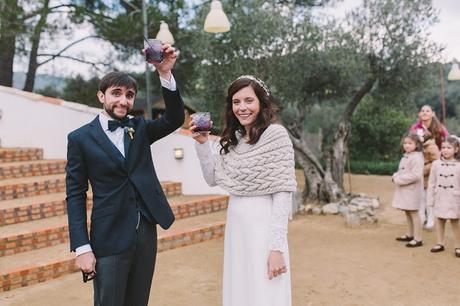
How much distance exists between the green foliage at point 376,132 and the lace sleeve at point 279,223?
13.1 m

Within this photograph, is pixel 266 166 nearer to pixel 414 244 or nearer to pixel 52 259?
pixel 52 259

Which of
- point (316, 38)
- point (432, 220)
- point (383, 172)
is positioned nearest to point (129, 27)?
point (316, 38)

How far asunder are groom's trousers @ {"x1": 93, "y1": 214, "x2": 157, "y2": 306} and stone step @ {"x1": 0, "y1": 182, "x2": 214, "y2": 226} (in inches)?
150

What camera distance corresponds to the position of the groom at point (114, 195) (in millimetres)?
2320

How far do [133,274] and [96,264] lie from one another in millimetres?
208

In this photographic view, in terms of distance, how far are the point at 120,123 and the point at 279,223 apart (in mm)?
962

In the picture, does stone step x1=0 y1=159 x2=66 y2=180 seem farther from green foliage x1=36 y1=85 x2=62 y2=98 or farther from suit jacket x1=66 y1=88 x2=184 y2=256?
green foliage x1=36 y1=85 x2=62 y2=98

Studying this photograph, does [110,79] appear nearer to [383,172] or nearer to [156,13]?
[156,13]

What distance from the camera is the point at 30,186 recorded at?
22.0 ft

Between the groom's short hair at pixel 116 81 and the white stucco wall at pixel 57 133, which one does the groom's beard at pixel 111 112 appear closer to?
the groom's short hair at pixel 116 81

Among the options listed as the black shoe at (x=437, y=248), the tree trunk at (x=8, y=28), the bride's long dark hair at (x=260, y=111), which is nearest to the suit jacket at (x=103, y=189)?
the bride's long dark hair at (x=260, y=111)

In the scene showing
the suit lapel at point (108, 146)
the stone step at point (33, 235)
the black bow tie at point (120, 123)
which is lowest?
the stone step at point (33, 235)

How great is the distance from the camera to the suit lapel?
233cm

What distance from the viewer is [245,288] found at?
2.55 meters
